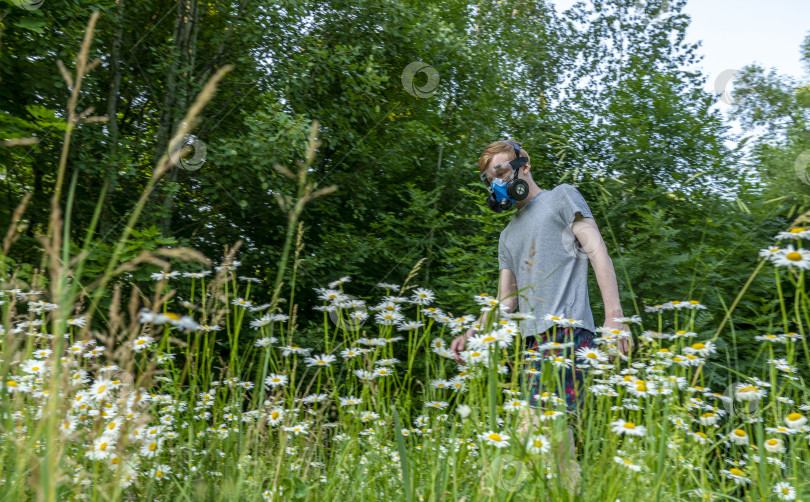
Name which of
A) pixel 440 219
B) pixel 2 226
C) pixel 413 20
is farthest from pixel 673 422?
pixel 413 20

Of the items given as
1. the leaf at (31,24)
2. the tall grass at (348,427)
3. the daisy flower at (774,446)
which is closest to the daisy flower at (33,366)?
the tall grass at (348,427)

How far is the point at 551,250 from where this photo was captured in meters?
3.00

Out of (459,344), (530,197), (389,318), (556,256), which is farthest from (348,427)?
(530,197)

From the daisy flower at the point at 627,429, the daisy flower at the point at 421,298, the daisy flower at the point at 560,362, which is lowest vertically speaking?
the daisy flower at the point at 627,429

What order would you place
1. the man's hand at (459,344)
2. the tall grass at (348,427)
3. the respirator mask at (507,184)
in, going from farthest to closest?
the respirator mask at (507,184) < the man's hand at (459,344) < the tall grass at (348,427)

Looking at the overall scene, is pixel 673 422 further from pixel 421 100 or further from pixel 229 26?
pixel 421 100

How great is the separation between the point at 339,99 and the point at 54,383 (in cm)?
773

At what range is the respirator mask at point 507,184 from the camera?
3150mm

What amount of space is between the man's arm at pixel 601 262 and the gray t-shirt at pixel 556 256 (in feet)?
0.14

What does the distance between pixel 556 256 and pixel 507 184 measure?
477mm

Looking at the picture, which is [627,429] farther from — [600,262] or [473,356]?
[600,262]

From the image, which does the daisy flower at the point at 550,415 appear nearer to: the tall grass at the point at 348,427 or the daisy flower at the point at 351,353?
the tall grass at the point at 348,427

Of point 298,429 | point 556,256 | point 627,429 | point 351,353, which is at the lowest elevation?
point 298,429

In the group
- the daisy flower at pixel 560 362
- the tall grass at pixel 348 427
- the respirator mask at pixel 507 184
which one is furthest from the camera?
the respirator mask at pixel 507 184
